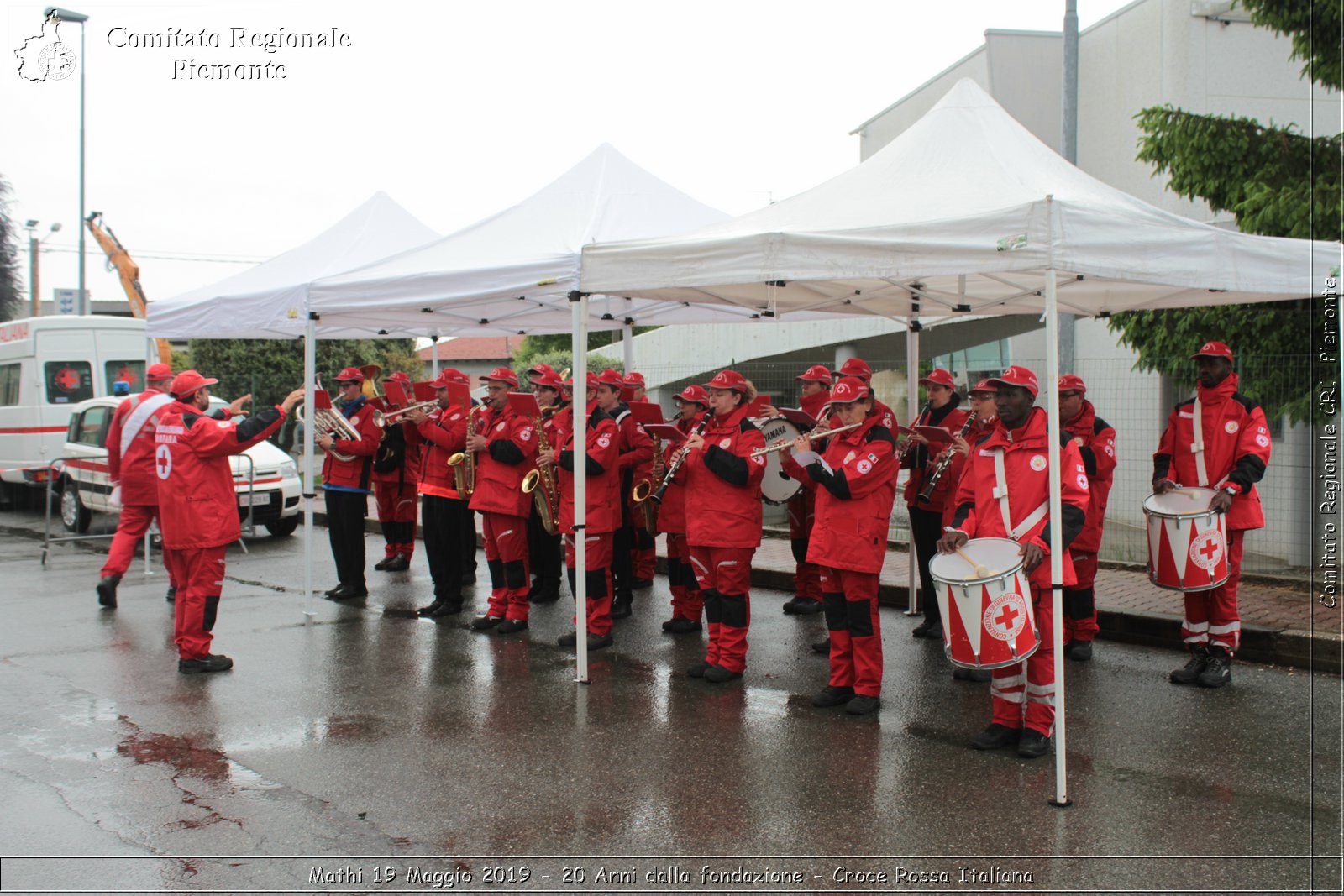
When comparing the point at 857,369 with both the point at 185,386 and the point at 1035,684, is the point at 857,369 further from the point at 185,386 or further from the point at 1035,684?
the point at 185,386

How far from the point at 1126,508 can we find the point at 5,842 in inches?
409

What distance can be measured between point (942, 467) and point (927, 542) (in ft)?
4.00

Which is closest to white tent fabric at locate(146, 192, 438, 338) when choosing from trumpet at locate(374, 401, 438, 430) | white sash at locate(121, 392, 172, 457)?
white sash at locate(121, 392, 172, 457)

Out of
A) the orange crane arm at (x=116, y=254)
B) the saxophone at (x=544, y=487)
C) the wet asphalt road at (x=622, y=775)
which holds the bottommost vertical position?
the wet asphalt road at (x=622, y=775)

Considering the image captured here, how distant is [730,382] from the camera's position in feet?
23.0

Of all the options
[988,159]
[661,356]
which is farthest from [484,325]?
[661,356]

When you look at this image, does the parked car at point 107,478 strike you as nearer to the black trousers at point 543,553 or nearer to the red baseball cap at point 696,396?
the black trousers at point 543,553

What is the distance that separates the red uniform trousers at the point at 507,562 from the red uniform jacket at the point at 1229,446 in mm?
4667

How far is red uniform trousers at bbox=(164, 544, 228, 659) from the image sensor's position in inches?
293

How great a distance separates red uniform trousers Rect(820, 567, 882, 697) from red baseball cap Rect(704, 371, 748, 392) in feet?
4.53

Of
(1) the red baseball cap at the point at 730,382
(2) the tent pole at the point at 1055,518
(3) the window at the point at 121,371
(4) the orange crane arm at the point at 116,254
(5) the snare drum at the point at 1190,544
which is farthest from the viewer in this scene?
(4) the orange crane arm at the point at 116,254

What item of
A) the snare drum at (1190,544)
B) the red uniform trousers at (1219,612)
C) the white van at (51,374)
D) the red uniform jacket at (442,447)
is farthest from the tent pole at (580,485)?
the white van at (51,374)

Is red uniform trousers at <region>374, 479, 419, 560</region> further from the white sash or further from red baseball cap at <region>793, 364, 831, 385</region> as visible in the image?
red baseball cap at <region>793, 364, 831, 385</region>

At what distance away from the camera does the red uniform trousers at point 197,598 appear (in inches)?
293
